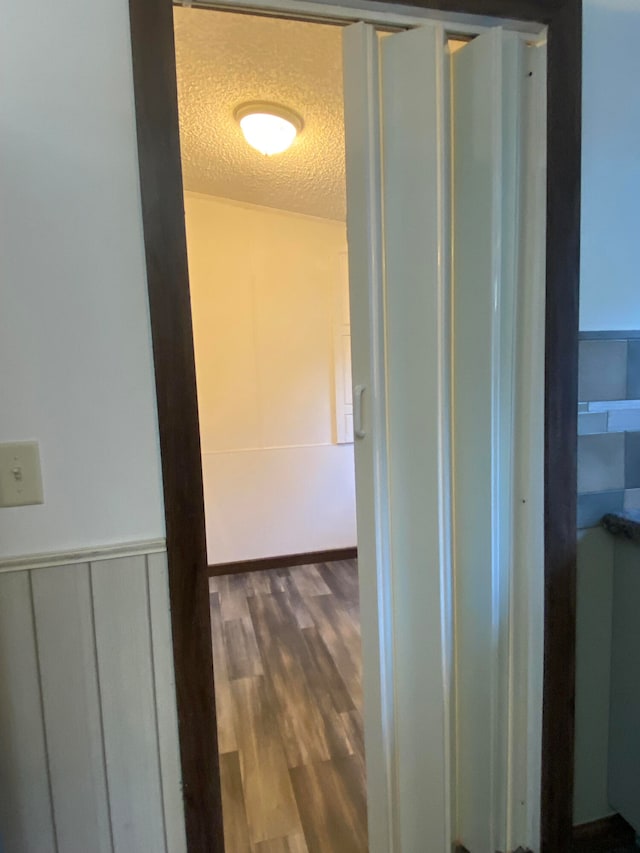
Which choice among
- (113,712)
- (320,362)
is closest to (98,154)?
(113,712)

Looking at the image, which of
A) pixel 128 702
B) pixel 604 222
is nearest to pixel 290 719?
pixel 128 702

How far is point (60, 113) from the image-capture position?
792 millimetres

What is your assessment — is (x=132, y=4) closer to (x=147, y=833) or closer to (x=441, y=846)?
(x=147, y=833)

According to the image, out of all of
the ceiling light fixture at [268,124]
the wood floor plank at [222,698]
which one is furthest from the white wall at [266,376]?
the ceiling light fixture at [268,124]

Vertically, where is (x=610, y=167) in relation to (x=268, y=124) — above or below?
below

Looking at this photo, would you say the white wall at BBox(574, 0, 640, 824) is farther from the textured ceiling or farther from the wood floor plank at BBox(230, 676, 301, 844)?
the wood floor plank at BBox(230, 676, 301, 844)

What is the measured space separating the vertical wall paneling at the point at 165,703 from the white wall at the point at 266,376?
Answer: 220 centimetres

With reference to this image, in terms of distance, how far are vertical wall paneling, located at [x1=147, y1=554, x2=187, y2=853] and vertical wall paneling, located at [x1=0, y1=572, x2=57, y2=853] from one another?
22 cm

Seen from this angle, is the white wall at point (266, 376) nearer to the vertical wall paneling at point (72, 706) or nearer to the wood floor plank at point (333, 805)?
the wood floor plank at point (333, 805)

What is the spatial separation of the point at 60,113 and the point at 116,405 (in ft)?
1.71

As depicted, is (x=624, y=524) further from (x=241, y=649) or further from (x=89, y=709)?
(x=241, y=649)

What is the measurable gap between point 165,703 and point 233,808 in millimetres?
813

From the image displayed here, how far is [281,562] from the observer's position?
10.7ft

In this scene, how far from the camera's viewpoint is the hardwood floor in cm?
136
